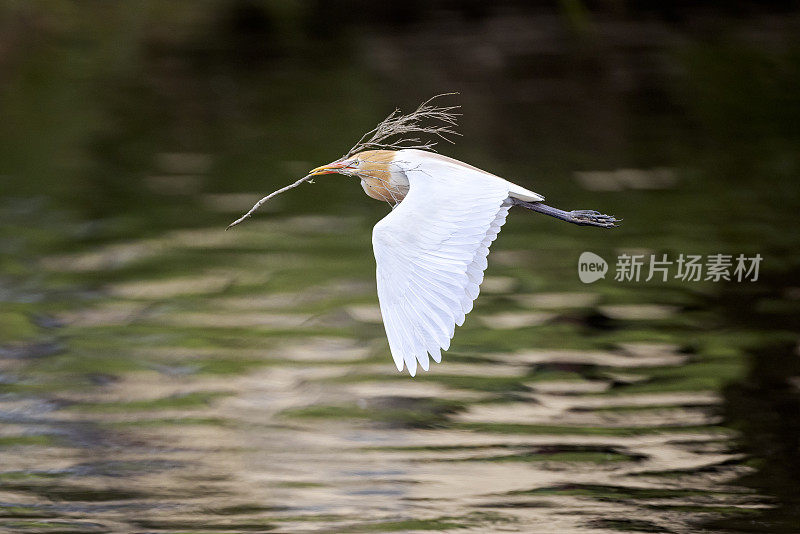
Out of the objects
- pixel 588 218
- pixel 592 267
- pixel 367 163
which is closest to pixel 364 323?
pixel 592 267

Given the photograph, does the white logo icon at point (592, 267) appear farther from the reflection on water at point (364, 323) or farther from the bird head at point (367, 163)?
the bird head at point (367, 163)

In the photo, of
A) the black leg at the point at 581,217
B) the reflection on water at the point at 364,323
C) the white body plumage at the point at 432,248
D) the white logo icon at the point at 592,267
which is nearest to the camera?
the white body plumage at the point at 432,248

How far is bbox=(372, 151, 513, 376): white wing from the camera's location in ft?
4.32

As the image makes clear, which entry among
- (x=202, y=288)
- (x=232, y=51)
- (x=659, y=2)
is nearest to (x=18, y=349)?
(x=202, y=288)

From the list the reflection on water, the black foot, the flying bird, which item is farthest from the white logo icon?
the flying bird

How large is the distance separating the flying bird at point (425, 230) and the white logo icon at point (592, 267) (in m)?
3.08

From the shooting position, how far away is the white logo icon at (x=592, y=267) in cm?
447

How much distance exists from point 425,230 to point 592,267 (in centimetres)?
331

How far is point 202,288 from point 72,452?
1.25 metres

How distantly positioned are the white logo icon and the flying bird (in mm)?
3080

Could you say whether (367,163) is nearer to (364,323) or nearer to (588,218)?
(588,218)

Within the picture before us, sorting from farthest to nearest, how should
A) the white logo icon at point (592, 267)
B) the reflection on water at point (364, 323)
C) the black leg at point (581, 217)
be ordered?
1. the white logo icon at point (592, 267)
2. the reflection on water at point (364, 323)
3. the black leg at point (581, 217)

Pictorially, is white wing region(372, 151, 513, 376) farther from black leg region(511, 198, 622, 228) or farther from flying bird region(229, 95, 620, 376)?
black leg region(511, 198, 622, 228)

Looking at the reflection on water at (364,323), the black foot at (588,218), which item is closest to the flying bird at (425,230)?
the black foot at (588,218)
